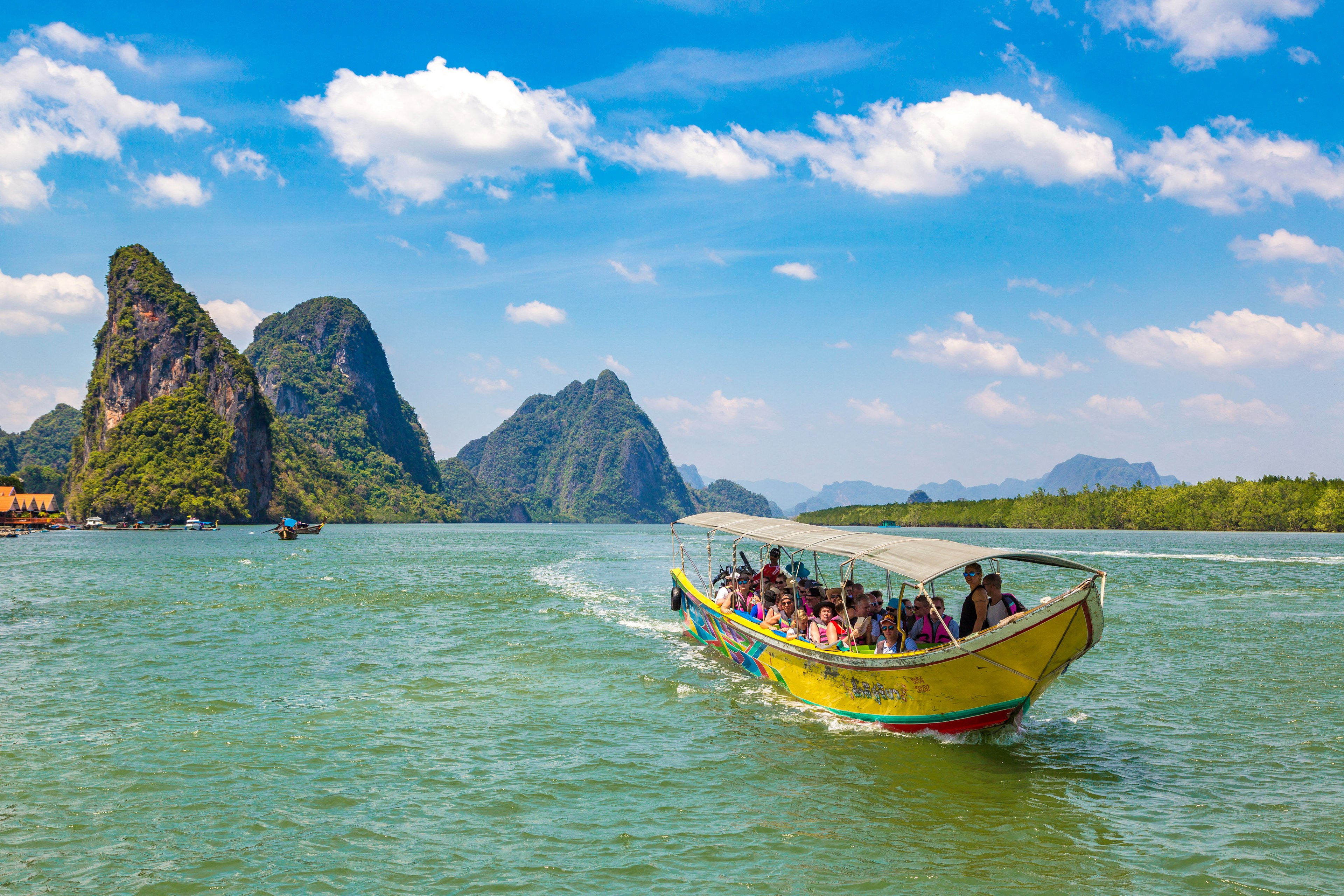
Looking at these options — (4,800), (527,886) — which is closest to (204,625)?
(4,800)

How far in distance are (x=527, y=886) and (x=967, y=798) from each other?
541 centimetres

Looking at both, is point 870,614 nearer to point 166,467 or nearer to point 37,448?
point 166,467

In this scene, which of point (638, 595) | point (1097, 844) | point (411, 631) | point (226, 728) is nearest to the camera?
point (1097, 844)

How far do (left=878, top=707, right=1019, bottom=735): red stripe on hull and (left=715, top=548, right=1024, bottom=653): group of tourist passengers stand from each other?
108cm

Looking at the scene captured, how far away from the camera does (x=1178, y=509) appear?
4102 inches

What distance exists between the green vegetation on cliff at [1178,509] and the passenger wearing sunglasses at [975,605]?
99563mm

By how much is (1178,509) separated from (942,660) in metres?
111

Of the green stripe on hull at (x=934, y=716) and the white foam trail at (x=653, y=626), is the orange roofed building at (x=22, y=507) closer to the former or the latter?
the white foam trail at (x=653, y=626)

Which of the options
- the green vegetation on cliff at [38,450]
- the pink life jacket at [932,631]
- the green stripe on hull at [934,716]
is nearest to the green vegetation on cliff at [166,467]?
the green vegetation on cliff at [38,450]

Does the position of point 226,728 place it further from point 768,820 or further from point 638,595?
point 638,595

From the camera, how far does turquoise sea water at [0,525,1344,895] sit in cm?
793

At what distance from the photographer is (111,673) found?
16.3 meters

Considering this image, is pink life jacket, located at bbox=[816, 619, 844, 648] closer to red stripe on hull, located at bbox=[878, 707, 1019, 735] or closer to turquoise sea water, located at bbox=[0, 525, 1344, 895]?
turquoise sea water, located at bbox=[0, 525, 1344, 895]

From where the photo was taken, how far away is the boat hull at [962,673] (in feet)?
34.3
